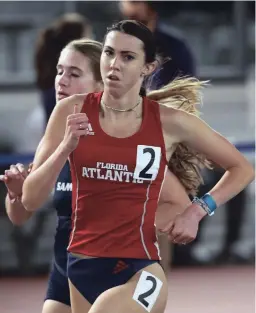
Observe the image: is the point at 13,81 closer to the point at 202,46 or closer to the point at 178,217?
the point at 202,46

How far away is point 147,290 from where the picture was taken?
4.45 metres

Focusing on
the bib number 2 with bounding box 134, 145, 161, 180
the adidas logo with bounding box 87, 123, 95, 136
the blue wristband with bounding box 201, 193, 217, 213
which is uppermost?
the adidas logo with bounding box 87, 123, 95, 136

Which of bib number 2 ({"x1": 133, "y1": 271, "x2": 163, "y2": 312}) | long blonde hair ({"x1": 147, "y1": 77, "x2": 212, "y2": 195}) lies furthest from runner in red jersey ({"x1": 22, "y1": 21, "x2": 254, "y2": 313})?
long blonde hair ({"x1": 147, "y1": 77, "x2": 212, "y2": 195})

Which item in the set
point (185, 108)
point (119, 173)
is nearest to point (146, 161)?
point (119, 173)

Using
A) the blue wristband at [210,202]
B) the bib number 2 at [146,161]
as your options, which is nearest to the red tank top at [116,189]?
the bib number 2 at [146,161]

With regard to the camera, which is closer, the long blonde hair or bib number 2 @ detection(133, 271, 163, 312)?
bib number 2 @ detection(133, 271, 163, 312)

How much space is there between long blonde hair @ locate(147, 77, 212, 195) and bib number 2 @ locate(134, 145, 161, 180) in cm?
42

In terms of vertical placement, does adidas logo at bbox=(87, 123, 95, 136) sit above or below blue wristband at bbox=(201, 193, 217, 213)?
above

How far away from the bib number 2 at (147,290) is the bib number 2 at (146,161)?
38cm

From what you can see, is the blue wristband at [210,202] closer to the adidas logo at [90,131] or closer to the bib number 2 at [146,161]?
the bib number 2 at [146,161]

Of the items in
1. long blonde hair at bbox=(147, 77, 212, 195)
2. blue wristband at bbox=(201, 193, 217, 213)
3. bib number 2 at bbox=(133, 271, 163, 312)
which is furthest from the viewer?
long blonde hair at bbox=(147, 77, 212, 195)

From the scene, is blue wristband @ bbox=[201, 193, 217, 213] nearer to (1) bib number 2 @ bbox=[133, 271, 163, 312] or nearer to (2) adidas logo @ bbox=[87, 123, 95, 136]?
(1) bib number 2 @ bbox=[133, 271, 163, 312]

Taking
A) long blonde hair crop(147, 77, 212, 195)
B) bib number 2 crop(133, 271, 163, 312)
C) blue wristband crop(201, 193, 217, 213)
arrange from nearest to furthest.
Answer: bib number 2 crop(133, 271, 163, 312), blue wristband crop(201, 193, 217, 213), long blonde hair crop(147, 77, 212, 195)

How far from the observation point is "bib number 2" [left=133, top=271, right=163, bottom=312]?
14.6 feet
